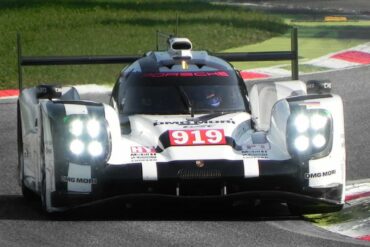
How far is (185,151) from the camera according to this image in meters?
10.3

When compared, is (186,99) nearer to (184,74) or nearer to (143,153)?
(184,74)

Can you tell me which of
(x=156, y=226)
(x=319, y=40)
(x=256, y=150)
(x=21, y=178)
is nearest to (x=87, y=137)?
(x=156, y=226)

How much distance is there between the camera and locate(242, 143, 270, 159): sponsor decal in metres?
10.4

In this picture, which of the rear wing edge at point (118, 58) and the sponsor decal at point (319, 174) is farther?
the rear wing edge at point (118, 58)

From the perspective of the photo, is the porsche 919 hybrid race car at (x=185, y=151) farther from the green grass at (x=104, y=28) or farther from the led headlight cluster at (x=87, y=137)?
the green grass at (x=104, y=28)

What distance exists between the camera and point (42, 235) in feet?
31.6

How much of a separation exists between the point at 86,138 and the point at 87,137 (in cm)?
1

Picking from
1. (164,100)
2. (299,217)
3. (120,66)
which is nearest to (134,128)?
(164,100)

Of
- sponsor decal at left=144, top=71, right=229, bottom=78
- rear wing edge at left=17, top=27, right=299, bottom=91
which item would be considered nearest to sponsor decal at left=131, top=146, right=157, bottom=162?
sponsor decal at left=144, top=71, right=229, bottom=78

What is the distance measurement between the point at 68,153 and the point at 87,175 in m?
0.24

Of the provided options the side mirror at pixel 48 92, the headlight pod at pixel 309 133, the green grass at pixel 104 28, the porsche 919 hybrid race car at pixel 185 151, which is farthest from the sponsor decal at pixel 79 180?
the green grass at pixel 104 28

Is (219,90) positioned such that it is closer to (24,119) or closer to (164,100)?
(164,100)

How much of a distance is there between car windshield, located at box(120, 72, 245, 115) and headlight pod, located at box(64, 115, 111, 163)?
102 cm

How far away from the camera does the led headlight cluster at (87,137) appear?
33.9 feet
